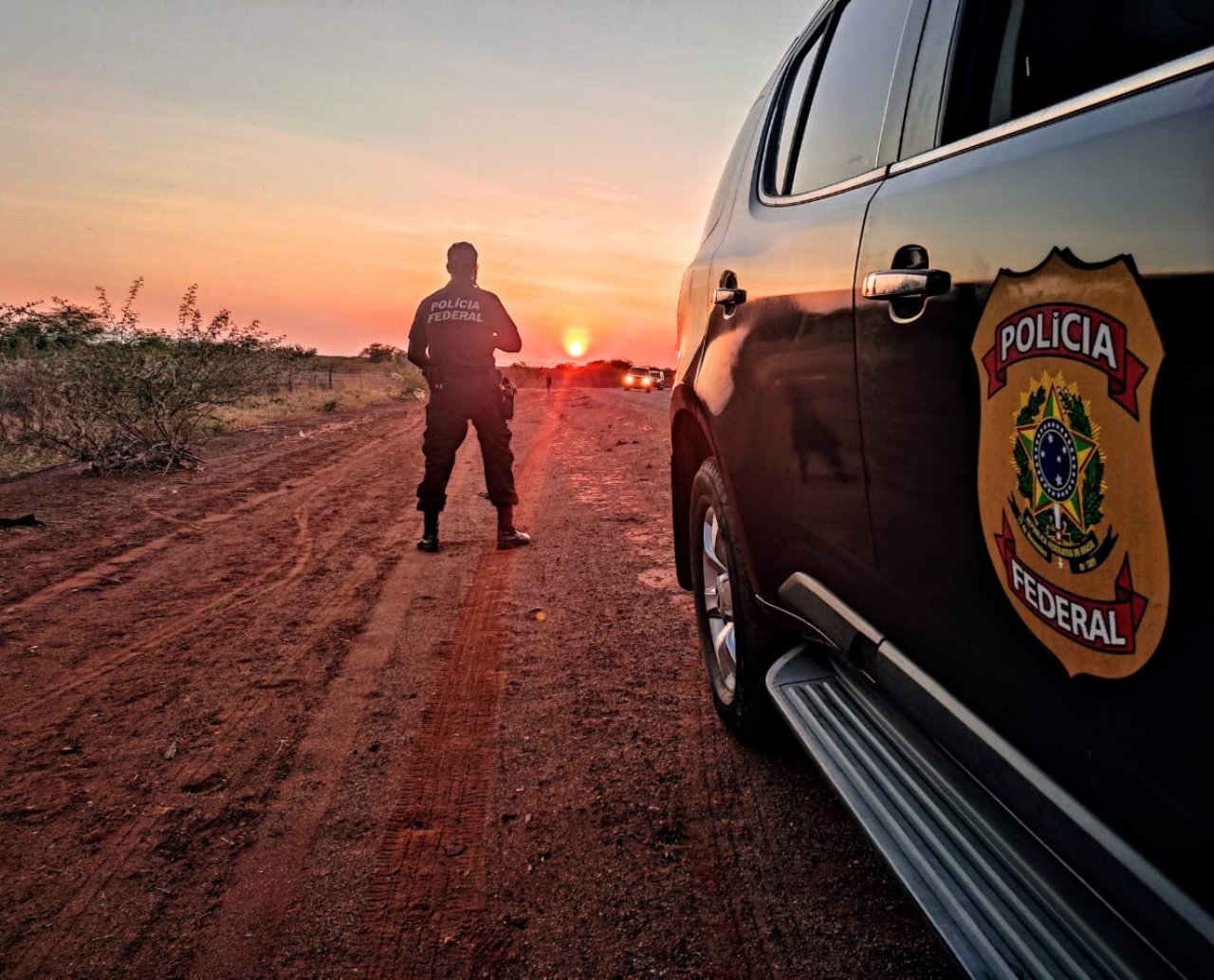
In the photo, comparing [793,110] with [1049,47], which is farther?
[793,110]

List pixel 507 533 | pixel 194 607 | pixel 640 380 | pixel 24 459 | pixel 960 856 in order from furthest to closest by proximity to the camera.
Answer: pixel 640 380, pixel 24 459, pixel 507 533, pixel 194 607, pixel 960 856

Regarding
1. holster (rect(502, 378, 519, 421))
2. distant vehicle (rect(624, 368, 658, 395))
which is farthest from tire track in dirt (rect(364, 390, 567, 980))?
distant vehicle (rect(624, 368, 658, 395))

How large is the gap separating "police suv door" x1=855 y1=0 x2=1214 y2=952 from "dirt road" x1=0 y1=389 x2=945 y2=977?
2.88 ft

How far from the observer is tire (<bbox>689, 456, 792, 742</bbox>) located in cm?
227

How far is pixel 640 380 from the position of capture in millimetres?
38281

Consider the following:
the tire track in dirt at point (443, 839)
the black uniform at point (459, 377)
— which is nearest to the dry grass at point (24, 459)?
the black uniform at point (459, 377)

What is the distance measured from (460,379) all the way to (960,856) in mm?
4670

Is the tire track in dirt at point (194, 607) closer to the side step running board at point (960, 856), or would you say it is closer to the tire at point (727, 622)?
the tire at point (727, 622)

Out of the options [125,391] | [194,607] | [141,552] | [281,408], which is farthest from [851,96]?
[281,408]

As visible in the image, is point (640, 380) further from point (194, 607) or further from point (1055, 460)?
point (1055, 460)

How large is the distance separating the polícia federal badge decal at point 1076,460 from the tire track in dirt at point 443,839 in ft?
4.68

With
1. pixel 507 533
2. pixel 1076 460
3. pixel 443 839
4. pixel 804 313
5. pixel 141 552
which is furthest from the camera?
pixel 507 533

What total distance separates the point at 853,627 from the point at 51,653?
135 inches

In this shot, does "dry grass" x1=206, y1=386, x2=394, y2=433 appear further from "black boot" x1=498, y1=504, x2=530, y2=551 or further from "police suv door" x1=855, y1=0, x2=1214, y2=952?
"police suv door" x1=855, y1=0, x2=1214, y2=952
